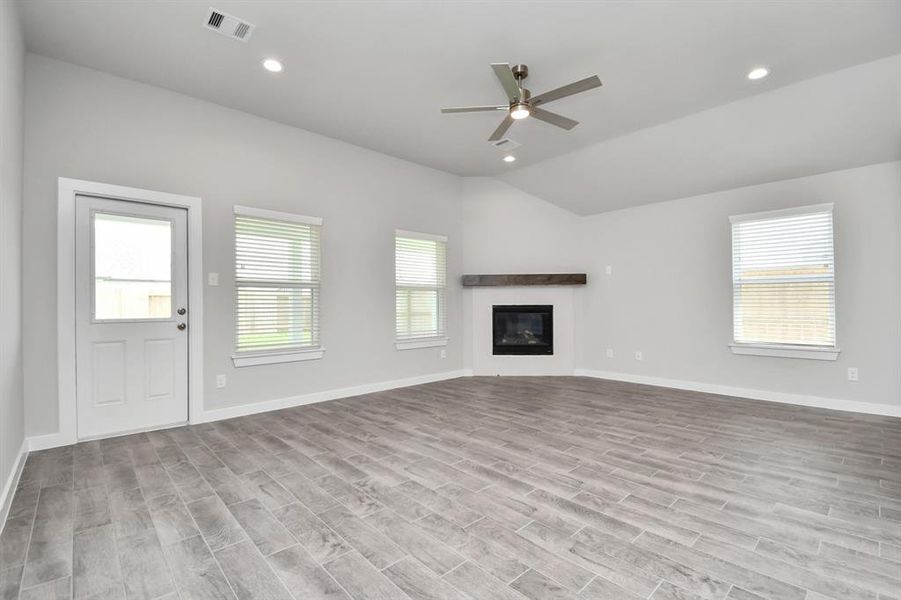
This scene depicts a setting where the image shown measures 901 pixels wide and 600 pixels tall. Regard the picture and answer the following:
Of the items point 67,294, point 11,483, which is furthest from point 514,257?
point 11,483

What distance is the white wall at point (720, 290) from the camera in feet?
13.9

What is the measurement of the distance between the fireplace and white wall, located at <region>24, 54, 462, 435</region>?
2.36 feet

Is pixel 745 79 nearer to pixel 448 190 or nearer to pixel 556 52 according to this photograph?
pixel 556 52

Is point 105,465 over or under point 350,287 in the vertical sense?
under

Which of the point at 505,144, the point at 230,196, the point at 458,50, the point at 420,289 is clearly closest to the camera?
the point at 458,50

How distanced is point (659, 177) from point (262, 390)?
5.37 metres

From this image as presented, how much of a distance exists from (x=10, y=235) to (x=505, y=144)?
4.51m

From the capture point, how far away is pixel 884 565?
5.85 feet

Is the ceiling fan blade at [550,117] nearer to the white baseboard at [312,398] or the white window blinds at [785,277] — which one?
the white window blinds at [785,277]

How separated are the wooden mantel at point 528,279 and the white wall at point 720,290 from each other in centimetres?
31

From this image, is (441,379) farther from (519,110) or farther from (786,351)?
(786,351)

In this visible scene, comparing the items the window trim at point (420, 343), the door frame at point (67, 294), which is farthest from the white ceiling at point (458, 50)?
the window trim at point (420, 343)

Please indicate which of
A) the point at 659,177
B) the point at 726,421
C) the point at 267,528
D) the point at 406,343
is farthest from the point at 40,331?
the point at 659,177

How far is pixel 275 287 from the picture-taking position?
15.1 ft
